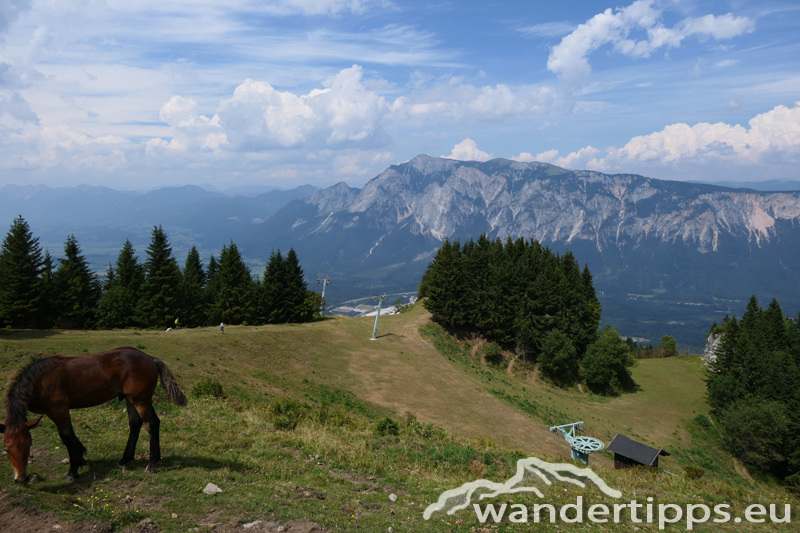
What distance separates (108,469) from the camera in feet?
34.7

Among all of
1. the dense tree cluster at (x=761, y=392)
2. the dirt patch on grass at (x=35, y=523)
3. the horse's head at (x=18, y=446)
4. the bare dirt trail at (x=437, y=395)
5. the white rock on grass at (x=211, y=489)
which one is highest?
the horse's head at (x=18, y=446)

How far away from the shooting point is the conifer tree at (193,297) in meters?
54.8

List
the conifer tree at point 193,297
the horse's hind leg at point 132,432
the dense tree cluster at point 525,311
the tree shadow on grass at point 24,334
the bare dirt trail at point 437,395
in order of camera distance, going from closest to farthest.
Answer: the horse's hind leg at point 132,432, the tree shadow on grass at point 24,334, the bare dirt trail at point 437,395, the conifer tree at point 193,297, the dense tree cluster at point 525,311

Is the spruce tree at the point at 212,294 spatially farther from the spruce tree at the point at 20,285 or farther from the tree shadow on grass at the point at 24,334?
the tree shadow on grass at the point at 24,334

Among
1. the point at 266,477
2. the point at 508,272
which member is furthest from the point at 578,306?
the point at 266,477

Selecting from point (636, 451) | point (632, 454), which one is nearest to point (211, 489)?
point (632, 454)

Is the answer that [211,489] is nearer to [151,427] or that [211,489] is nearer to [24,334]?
[151,427]

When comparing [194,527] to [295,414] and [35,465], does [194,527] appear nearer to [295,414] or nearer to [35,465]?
[35,465]

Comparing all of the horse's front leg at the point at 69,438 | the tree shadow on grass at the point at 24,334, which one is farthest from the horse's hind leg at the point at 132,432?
the tree shadow on grass at the point at 24,334

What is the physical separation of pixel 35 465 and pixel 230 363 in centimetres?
2557

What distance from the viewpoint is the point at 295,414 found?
68.3 feet

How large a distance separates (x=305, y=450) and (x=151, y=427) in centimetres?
592

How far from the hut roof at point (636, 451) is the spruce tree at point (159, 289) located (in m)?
50.9

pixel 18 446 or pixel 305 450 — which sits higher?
pixel 18 446
